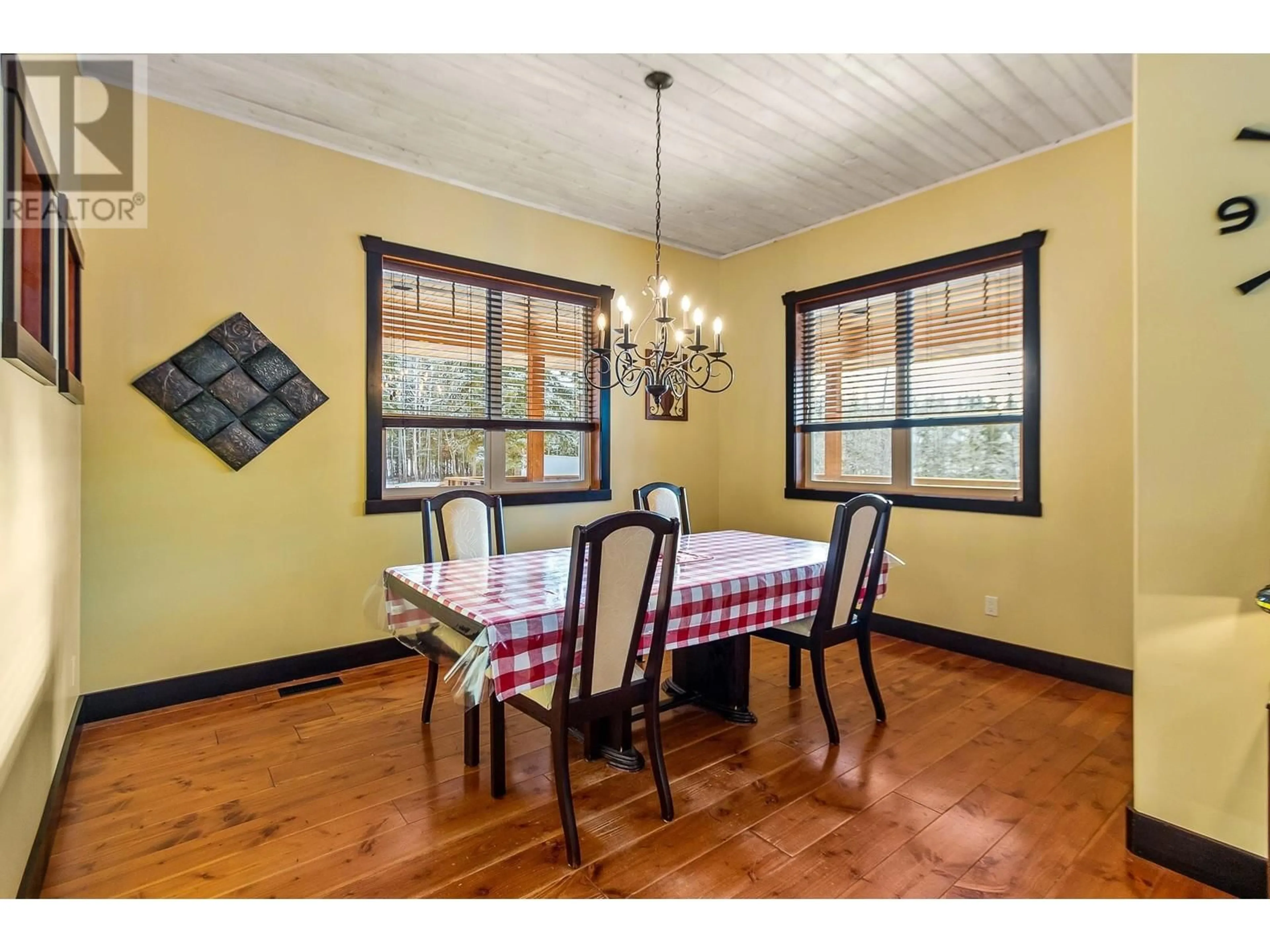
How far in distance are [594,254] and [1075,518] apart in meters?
3.49

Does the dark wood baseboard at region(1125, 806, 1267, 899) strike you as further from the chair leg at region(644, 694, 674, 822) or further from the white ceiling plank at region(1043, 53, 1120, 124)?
the white ceiling plank at region(1043, 53, 1120, 124)

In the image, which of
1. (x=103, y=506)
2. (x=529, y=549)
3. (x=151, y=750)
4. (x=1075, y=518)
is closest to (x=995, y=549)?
(x=1075, y=518)

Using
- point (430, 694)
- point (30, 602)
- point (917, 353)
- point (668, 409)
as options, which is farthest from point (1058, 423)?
point (30, 602)

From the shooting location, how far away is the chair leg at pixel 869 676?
2.71 m

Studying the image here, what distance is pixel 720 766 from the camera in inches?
92.8

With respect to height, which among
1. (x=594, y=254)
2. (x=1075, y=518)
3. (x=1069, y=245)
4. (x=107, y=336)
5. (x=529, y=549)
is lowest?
(x=529, y=549)

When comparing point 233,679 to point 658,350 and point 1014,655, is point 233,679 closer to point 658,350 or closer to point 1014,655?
point 658,350

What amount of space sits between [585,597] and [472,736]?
90 centimetres

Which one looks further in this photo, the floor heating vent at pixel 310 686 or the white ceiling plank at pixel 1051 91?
the floor heating vent at pixel 310 686

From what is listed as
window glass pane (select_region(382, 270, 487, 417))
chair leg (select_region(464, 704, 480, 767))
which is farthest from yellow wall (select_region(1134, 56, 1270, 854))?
window glass pane (select_region(382, 270, 487, 417))

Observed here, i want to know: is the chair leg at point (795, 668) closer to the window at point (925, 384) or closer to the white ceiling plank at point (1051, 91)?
the window at point (925, 384)

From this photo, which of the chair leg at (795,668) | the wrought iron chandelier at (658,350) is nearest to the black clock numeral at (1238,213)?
the wrought iron chandelier at (658,350)

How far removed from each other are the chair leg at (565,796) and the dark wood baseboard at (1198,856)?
1683mm
